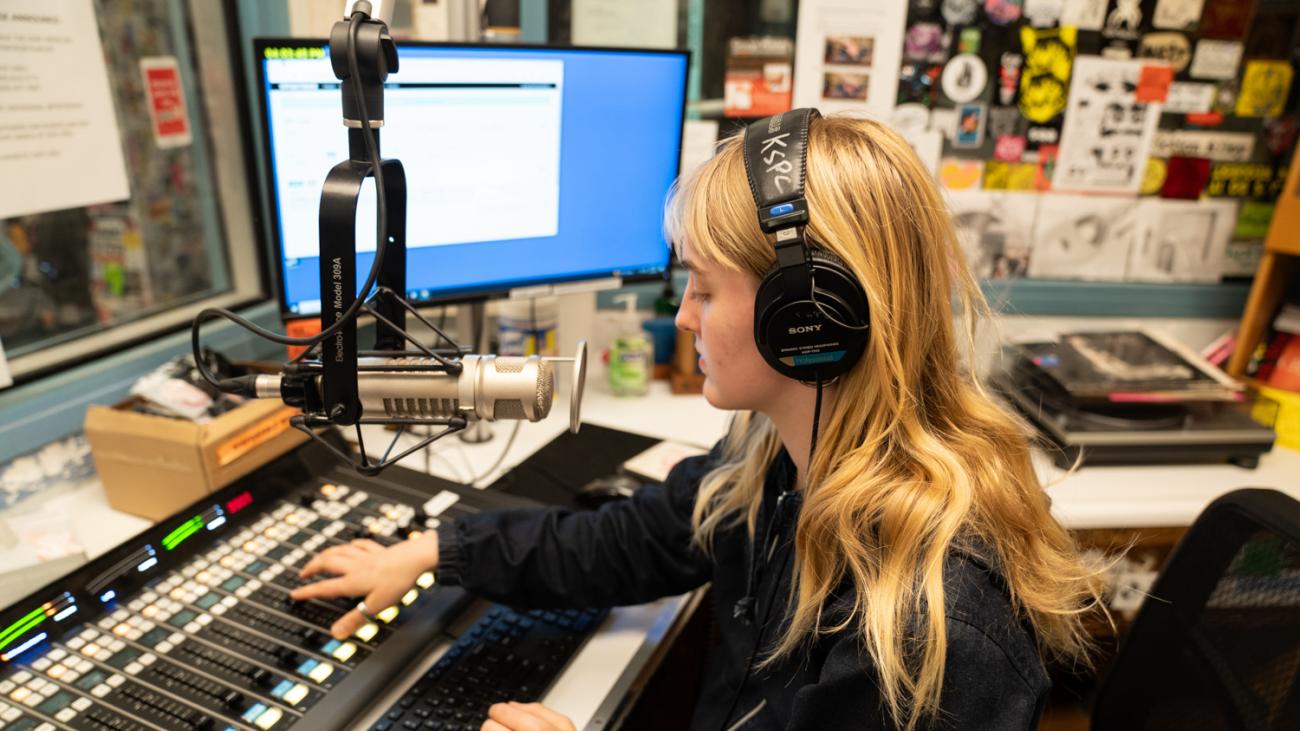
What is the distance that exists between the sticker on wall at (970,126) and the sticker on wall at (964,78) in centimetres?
2

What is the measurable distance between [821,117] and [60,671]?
79 centimetres

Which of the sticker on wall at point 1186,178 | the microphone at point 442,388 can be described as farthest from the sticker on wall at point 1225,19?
the microphone at point 442,388

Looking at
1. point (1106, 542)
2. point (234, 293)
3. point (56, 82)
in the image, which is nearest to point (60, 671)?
point (56, 82)

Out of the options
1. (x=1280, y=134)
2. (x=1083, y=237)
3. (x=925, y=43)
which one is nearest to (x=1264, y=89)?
(x=1280, y=134)

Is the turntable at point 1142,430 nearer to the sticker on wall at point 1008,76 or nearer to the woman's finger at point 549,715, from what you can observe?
the sticker on wall at point 1008,76

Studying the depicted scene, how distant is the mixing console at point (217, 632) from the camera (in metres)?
0.66

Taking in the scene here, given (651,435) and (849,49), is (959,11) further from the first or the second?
(651,435)

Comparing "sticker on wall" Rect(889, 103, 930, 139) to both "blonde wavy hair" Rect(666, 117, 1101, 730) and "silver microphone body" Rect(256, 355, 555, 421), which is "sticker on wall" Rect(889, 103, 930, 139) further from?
"silver microphone body" Rect(256, 355, 555, 421)

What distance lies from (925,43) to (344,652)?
144 centimetres

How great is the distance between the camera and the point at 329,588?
781mm

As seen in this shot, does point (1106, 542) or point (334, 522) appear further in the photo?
point (1106, 542)

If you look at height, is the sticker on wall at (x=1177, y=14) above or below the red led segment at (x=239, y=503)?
above

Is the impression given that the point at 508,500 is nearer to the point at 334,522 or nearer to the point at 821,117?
the point at 334,522

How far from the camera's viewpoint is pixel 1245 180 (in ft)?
5.49
